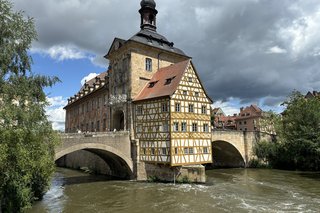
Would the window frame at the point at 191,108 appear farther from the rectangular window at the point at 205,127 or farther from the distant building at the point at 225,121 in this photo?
the distant building at the point at 225,121

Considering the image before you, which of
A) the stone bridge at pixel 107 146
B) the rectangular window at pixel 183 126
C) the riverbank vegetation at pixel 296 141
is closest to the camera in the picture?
the stone bridge at pixel 107 146

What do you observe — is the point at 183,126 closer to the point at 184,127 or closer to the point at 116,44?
the point at 184,127

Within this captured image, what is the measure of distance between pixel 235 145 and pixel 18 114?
26.0 metres

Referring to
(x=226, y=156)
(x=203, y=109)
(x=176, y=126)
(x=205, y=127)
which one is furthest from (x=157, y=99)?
(x=226, y=156)

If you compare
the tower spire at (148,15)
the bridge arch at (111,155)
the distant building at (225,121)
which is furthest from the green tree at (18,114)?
the distant building at (225,121)

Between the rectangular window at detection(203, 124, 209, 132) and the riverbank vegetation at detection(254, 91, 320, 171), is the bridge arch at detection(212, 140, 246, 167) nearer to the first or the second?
the riverbank vegetation at detection(254, 91, 320, 171)

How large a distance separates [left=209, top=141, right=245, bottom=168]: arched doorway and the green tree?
75.3 ft

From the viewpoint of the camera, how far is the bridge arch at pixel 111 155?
19500mm

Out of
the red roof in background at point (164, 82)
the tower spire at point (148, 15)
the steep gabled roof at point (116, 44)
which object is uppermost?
the tower spire at point (148, 15)

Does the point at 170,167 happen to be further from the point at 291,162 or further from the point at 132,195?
the point at 291,162

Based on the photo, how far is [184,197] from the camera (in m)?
16.7

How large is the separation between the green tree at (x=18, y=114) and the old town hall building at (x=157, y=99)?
37.6 feet

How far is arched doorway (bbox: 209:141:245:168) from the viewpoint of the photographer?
106 feet

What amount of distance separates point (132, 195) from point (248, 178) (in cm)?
1164
